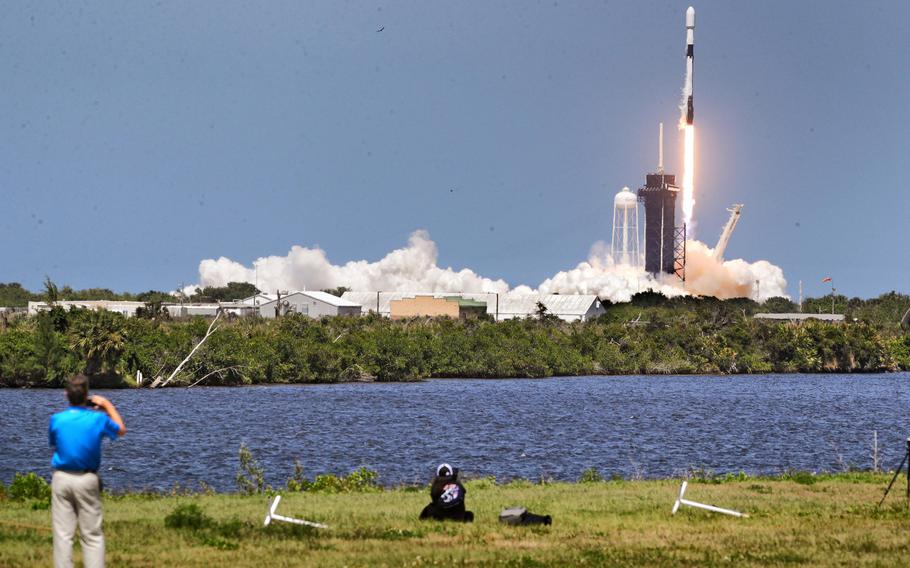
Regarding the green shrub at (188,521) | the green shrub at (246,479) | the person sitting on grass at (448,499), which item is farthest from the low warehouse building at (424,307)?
the green shrub at (188,521)

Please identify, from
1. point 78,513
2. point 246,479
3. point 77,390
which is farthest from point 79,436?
point 246,479

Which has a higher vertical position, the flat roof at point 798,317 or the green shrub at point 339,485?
the flat roof at point 798,317

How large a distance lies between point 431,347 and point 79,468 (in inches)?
4492

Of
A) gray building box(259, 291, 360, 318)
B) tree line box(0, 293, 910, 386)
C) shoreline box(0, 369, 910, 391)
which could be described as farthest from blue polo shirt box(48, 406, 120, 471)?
gray building box(259, 291, 360, 318)

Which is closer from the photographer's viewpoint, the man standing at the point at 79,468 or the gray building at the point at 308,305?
the man standing at the point at 79,468

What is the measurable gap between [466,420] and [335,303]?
109m

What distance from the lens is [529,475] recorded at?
4794 centimetres

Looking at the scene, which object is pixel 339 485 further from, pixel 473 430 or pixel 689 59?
pixel 689 59

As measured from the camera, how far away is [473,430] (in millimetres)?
71500

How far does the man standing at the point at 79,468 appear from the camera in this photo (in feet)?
54.2

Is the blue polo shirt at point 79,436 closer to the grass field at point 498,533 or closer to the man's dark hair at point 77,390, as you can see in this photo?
the man's dark hair at point 77,390

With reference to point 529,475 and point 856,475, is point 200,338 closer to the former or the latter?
point 529,475

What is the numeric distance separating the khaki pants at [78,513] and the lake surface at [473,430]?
26117mm

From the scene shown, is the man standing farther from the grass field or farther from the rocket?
the rocket
